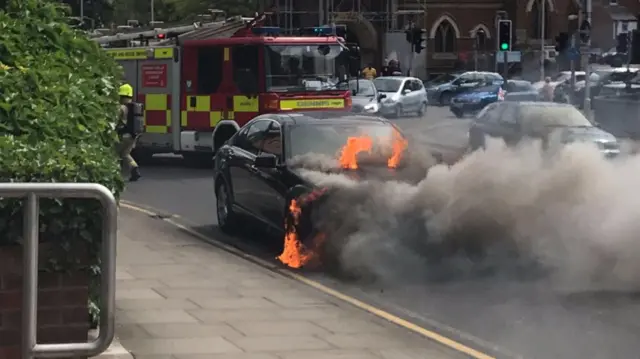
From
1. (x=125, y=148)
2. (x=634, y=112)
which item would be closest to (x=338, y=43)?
(x=125, y=148)

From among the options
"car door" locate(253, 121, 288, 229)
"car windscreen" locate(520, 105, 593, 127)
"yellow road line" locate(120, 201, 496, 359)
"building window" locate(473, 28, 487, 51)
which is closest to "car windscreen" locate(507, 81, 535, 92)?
"car windscreen" locate(520, 105, 593, 127)

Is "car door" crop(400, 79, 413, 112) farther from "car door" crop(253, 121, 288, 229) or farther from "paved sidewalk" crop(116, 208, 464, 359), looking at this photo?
"paved sidewalk" crop(116, 208, 464, 359)

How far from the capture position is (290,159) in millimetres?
10867

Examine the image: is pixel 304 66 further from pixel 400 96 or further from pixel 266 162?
pixel 400 96

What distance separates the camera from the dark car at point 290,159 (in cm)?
1051

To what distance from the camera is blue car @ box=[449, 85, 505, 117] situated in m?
35.2

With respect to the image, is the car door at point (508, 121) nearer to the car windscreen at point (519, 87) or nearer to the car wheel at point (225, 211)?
the car wheel at point (225, 211)

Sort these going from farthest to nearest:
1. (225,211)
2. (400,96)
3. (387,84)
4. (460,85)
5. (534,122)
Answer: (460,85)
(387,84)
(400,96)
(534,122)
(225,211)

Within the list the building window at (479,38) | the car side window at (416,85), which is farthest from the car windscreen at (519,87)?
the building window at (479,38)

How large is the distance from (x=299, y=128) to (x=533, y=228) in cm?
291

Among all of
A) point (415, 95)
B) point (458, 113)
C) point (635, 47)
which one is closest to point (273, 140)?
point (635, 47)

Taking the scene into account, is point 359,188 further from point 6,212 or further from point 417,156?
point 6,212

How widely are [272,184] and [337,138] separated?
34.2 inches

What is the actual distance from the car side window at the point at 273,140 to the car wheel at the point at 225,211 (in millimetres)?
919
